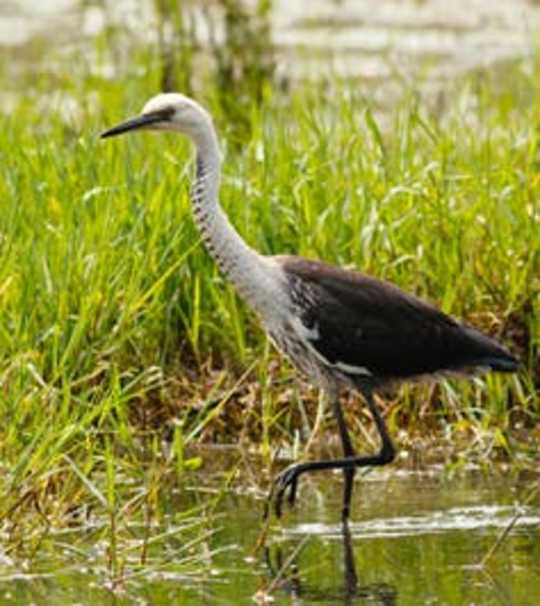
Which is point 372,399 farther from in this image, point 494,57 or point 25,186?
point 494,57

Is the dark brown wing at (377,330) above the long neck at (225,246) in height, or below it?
below

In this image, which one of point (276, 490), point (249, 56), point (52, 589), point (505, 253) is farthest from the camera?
point (249, 56)

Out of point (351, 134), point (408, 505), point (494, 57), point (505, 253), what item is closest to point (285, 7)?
point (494, 57)

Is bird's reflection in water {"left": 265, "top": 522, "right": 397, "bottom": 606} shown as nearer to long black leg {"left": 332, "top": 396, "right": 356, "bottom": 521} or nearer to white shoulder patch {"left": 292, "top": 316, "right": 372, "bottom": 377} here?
long black leg {"left": 332, "top": 396, "right": 356, "bottom": 521}

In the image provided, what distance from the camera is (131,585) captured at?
707 cm

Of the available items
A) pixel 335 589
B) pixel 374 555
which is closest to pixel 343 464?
pixel 374 555

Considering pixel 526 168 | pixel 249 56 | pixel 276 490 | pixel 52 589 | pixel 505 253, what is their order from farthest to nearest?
1. pixel 249 56
2. pixel 526 168
3. pixel 505 253
4. pixel 276 490
5. pixel 52 589

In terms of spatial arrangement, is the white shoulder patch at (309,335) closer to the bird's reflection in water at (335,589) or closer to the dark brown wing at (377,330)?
the dark brown wing at (377,330)

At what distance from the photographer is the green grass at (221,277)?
8.45m

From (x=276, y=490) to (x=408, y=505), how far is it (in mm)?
434

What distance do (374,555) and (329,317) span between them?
3.43ft

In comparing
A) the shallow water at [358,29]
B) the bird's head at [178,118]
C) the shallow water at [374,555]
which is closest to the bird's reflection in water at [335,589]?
the shallow water at [374,555]

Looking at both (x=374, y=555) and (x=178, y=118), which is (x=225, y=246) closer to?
(x=178, y=118)

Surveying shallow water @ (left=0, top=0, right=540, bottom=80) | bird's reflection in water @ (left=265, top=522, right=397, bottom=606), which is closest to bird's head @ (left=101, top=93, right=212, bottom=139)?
bird's reflection in water @ (left=265, top=522, right=397, bottom=606)
